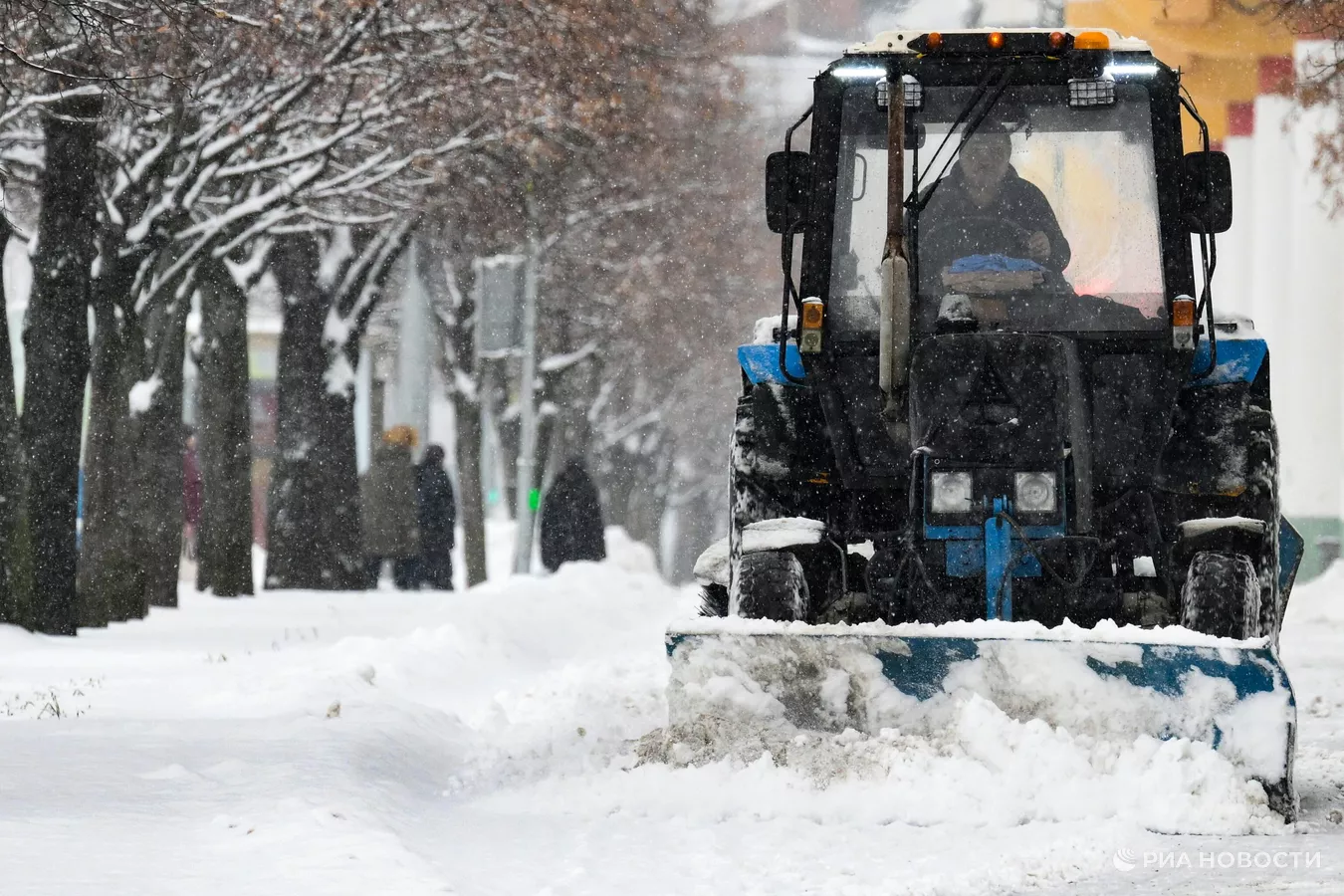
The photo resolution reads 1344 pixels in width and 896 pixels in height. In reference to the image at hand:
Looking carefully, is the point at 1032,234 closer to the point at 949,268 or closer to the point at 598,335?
the point at 949,268

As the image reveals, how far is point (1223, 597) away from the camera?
6.88 m

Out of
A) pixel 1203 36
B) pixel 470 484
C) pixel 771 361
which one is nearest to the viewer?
pixel 771 361

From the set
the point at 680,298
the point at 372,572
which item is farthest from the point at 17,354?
the point at 372,572

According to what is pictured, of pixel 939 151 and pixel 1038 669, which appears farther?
pixel 939 151

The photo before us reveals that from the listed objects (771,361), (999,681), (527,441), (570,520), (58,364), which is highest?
(58,364)

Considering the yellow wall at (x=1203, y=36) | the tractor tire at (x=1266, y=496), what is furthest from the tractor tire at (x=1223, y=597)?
the yellow wall at (x=1203, y=36)

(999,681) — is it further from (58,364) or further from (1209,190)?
(58,364)

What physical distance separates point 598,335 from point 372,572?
1071cm

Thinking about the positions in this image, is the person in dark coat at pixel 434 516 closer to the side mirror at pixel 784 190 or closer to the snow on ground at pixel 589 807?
the snow on ground at pixel 589 807

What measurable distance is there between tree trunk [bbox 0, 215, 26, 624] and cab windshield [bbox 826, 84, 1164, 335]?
7.73 m

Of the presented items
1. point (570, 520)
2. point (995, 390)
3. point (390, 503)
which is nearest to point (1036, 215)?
point (995, 390)

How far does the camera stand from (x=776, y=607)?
738 cm

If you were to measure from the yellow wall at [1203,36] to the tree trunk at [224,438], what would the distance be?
10221 mm

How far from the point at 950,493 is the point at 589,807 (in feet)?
5.46
